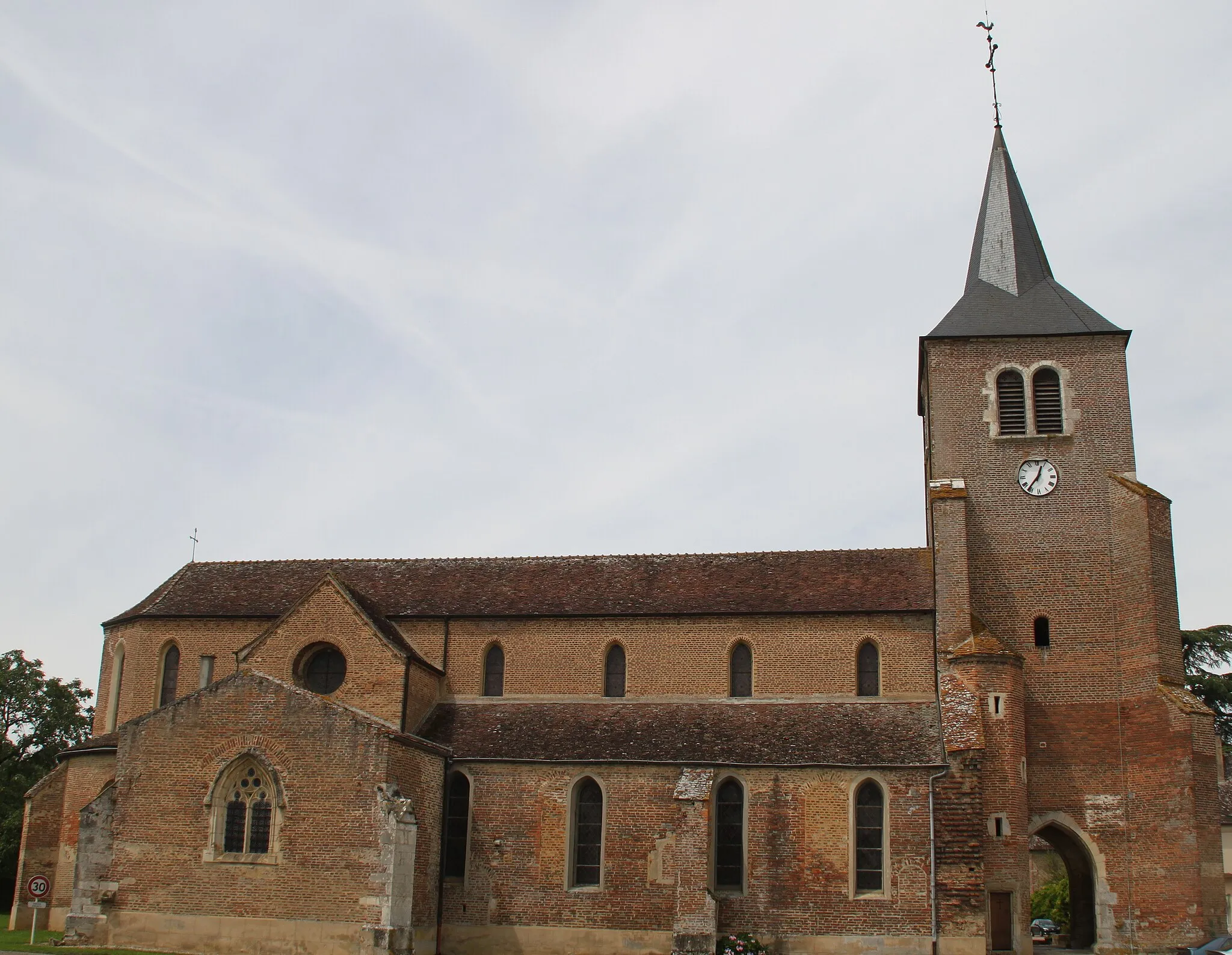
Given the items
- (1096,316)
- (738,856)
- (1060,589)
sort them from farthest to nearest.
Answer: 1. (1096,316)
2. (1060,589)
3. (738,856)

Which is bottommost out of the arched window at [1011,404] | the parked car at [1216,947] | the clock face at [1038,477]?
the parked car at [1216,947]

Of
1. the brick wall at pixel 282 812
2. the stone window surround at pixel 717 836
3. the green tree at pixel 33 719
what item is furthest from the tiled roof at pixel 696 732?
the green tree at pixel 33 719

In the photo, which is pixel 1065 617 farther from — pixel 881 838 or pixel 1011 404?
pixel 881 838

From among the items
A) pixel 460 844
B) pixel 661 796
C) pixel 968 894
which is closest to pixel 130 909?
pixel 460 844

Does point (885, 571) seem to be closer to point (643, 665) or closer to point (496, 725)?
point (643, 665)

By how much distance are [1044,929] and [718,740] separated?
65.1ft

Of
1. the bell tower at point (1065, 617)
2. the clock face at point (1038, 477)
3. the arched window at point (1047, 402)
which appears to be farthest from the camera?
the arched window at point (1047, 402)

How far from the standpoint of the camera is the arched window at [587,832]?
2816cm

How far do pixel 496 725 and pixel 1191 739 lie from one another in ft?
56.4

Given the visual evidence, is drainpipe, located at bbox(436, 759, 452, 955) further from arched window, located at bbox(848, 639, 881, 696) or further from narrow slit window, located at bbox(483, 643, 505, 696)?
arched window, located at bbox(848, 639, 881, 696)

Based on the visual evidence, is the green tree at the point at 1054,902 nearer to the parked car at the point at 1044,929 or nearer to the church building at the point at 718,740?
the parked car at the point at 1044,929

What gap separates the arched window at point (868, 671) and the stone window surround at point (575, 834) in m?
7.28

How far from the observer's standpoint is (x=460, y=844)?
28859 mm

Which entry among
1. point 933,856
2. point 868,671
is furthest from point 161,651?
point 933,856
